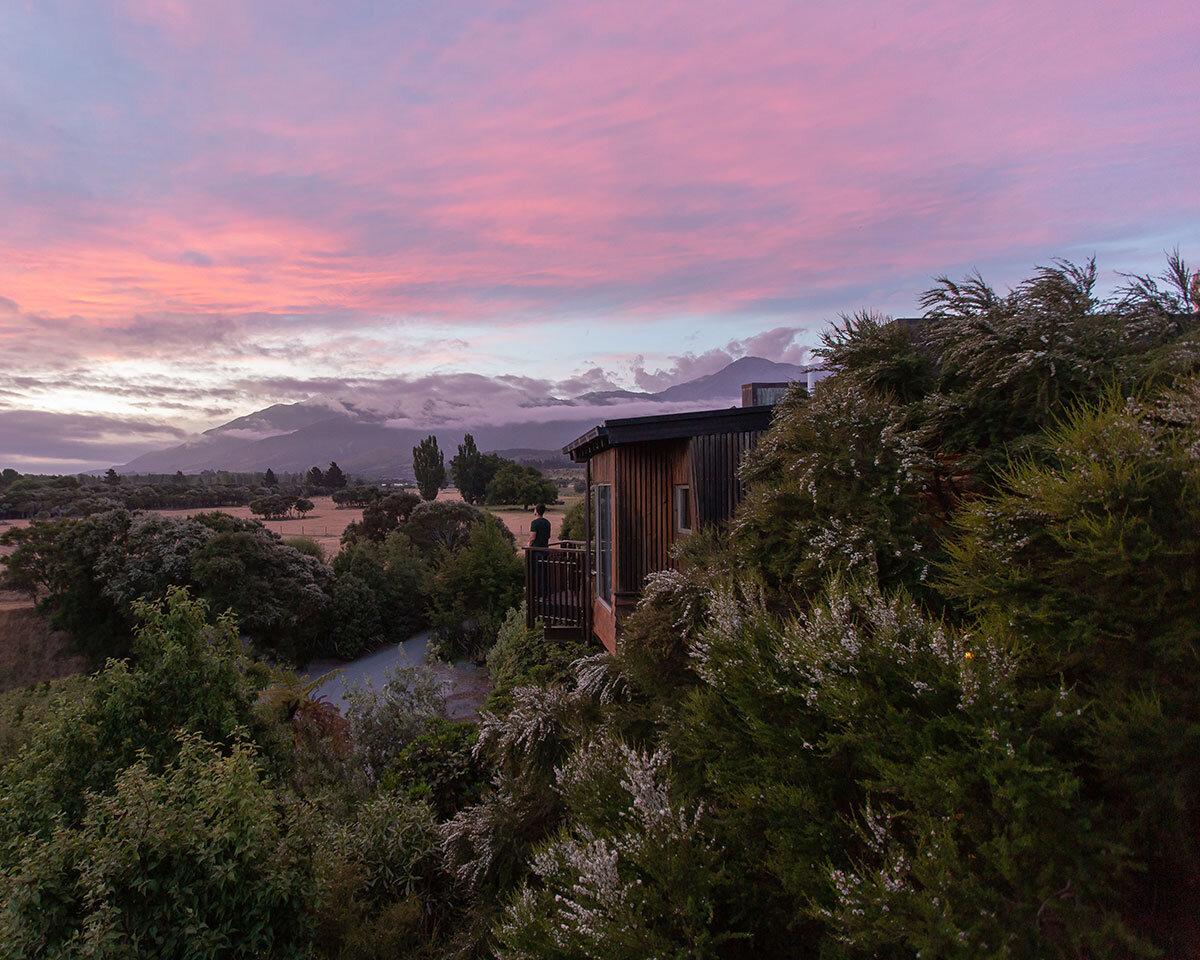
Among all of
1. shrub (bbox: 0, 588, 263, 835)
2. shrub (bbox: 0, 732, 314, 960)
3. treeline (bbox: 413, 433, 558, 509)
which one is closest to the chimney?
shrub (bbox: 0, 588, 263, 835)

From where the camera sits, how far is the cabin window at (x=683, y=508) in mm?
9047

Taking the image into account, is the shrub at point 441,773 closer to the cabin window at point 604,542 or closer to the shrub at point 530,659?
the shrub at point 530,659

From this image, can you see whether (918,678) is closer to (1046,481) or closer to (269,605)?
(1046,481)

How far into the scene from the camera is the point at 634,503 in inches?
384

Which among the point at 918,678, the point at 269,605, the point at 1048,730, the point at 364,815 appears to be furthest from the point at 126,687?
the point at 269,605

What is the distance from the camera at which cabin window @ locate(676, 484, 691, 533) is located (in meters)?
9.05

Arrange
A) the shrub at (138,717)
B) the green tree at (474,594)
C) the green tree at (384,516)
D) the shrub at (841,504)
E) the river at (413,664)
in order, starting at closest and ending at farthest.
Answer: the shrub at (841,504)
the shrub at (138,717)
the river at (413,664)
the green tree at (474,594)
the green tree at (384,516)

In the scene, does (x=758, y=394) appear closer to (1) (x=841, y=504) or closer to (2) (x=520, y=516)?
(1) (x=841, y=504)

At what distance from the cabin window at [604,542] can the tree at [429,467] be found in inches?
1809

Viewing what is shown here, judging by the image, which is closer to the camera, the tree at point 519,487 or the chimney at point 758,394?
the chimney at point 758,394

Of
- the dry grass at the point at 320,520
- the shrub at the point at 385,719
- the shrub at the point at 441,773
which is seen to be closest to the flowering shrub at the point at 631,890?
the shrub at the point at 441,773

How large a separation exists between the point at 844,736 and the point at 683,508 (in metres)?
6.47

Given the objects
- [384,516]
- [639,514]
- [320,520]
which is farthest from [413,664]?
[320,520]

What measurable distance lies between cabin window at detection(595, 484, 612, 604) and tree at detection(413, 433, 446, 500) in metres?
46.0
